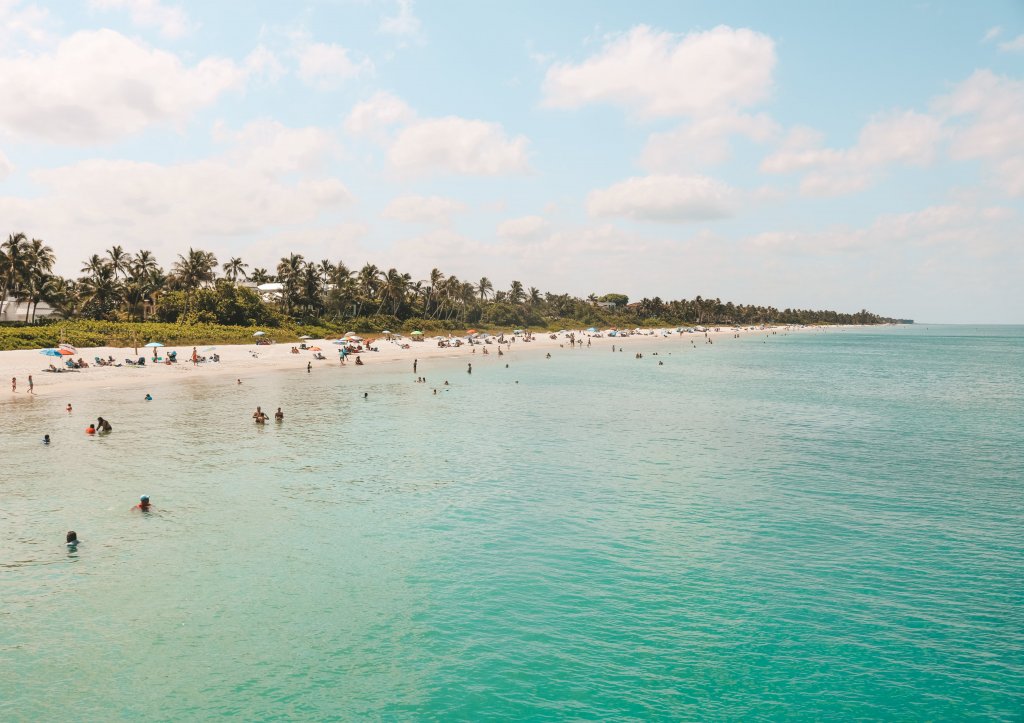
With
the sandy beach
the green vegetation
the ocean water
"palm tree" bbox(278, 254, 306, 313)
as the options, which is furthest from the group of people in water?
"palm tree" bbox(278, 254, 306, 313)

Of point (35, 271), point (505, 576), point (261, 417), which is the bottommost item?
point (505, 576)

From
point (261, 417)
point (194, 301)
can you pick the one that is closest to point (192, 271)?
point (194, 301)

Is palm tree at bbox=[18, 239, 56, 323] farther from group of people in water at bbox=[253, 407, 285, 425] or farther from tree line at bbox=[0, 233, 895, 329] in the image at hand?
group of people in water at bbox=[253, 407, 285, 425]

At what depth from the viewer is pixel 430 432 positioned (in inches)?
1684

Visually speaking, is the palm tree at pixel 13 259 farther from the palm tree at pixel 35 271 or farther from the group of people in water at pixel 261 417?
the group of people in water at pixel 261 417

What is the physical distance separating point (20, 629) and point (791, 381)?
8296 centimetres

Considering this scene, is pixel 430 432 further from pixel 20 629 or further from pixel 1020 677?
pixel 1020 677

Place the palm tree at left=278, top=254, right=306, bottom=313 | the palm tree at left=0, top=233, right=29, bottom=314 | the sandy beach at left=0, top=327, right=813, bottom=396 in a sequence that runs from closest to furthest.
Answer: the sandy beach at left=0, top=327, right=813, bottom=396 → the palm tree at left=0, top=233, right=29, bottom=314 → the palm tree at left=278, top=254, right=306, bottom=313

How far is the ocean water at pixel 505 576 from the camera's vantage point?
13.5 meters

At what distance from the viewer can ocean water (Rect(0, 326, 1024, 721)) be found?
13461mm

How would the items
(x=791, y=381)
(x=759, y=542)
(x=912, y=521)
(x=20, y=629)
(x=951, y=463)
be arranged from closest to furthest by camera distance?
1. (x=20, y=629)
2. (x=759, y=542)
3. (x=912, y=521)
4. (x=951, y=463)
5. (x=791, y=381)

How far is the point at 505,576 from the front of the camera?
19094 millimetres

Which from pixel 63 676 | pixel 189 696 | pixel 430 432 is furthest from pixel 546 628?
pixel 430 432

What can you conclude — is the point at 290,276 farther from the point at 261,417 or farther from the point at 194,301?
the point at 261,417
